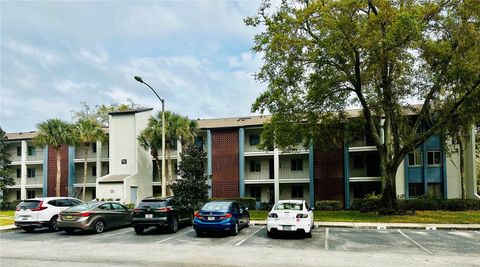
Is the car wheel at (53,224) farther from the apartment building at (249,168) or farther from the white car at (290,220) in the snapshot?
the apartment building at (249,168)

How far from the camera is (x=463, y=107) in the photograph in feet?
79.5

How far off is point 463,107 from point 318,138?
902cm

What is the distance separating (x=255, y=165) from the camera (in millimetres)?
39688

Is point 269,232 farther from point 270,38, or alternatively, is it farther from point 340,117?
point 340,117

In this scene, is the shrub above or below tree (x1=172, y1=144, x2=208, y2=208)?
below

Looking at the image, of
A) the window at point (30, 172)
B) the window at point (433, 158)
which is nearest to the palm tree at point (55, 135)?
the window at point (30, 172)

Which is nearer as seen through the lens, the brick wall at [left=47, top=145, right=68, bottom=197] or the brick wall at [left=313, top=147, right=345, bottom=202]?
the brick wall at [left=313, top=147, right=345, bottom=202]

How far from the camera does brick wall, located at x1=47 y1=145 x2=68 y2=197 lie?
43.7 m

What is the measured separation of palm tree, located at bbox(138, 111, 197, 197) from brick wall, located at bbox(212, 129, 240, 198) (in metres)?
2.80

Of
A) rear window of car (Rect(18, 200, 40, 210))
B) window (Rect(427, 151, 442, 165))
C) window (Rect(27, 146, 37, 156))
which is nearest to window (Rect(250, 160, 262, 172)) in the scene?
window (Rect(427, 151, 442, 165))

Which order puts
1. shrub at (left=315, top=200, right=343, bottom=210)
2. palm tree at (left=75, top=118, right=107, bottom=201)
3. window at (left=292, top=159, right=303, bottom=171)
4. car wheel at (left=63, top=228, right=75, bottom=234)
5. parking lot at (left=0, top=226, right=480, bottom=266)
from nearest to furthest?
Result: parking lot at (left=0, top=226, right=480, bottom=266) → car wheel at (left=63, top=228, right=75, bottom=234) → shrub at (left=315, top=200, right=343, bottom=210) → window at (left=292, top=159, right=303, bottom=171) → palm tree at (left=75, top=118, right=107, bottom=201)

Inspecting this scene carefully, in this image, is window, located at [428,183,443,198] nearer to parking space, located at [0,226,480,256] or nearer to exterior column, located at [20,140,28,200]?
parking space, located at [0,226,480,256]

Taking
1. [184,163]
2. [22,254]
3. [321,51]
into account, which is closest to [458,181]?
[321,51]

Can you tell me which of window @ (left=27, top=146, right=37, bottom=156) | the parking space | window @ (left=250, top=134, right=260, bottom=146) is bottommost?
the parking space
